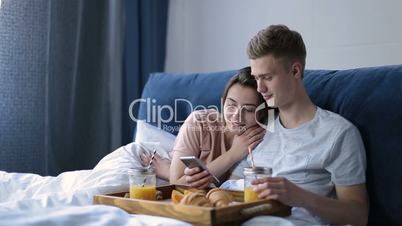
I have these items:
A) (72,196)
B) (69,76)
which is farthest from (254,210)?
(69,76)

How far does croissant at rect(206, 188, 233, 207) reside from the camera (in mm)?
1283

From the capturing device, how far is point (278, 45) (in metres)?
1.53

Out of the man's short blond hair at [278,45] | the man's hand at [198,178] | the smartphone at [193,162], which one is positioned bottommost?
the man's hand at [198,178]

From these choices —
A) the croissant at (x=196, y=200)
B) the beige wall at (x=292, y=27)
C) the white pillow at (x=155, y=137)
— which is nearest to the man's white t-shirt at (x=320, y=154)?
the croissant at (x=196, y=200)

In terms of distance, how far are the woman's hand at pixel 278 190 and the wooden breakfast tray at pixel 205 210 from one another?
20 millimetres

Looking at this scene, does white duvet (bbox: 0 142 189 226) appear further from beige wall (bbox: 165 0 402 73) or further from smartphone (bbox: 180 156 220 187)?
beige wall (bbox: 165 0 402 73)

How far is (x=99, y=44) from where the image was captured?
2715mm

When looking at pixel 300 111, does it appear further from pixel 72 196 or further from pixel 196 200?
pixel 72 196

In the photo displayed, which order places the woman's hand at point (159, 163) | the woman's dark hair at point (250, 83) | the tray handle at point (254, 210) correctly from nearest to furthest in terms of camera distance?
the tray handle at point (254, 210), the woman's dark hair at point (250, 83), the woman's hand at point (159, 163)

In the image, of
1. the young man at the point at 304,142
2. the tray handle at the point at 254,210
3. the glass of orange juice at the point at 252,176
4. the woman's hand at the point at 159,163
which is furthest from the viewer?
the woman's hand at the point at 159,163

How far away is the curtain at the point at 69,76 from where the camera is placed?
95.4 inches

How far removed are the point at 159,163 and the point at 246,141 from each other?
392mm

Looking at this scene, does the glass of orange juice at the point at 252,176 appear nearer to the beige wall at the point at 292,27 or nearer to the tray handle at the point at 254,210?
the tray handle at the point at 254,210

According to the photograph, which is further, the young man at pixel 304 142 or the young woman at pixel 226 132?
the young woman at pixel 226 132
